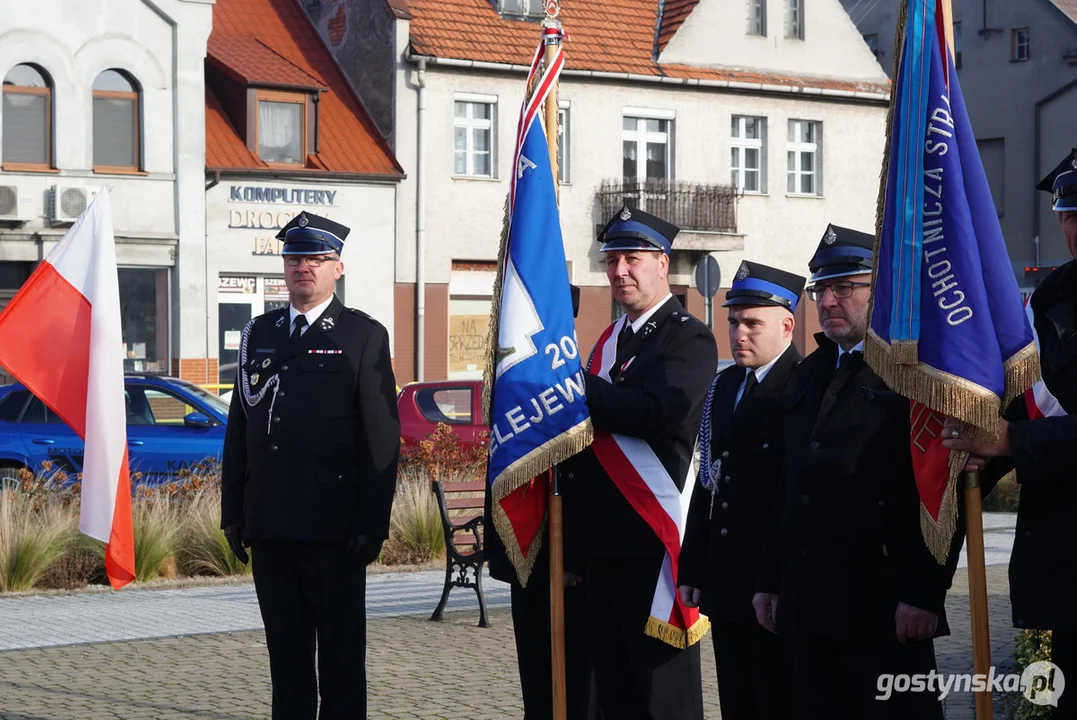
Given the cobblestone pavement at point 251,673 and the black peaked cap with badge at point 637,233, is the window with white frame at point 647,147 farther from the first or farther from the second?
the black peaked cap with badge at point 637,233

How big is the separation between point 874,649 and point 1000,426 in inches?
34.1

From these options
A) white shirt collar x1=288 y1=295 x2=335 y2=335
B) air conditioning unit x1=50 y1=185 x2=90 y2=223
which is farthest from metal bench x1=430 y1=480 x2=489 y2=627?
air conditioning unit x1=50 y1=185 x2=90 y2=223

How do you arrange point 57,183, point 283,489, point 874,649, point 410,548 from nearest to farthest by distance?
point 874,649
point 283,489
point 410,548
point 57,183

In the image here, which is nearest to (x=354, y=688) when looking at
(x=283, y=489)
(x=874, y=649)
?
(x=283, y=489)

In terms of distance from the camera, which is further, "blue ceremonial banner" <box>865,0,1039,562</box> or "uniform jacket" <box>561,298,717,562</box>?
"uniform jacket" <box>561,298,717,562</box>

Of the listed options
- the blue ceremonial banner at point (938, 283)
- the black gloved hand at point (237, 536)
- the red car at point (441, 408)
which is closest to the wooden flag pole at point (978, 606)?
the blue ceremonial banner at point (938, 283)

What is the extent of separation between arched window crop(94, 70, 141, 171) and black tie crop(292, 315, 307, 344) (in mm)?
23459

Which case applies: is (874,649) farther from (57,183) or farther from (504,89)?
(504,89)

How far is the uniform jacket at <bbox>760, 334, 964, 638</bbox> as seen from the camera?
16.2 feet

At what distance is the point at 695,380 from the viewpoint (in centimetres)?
592

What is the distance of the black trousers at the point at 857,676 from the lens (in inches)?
193

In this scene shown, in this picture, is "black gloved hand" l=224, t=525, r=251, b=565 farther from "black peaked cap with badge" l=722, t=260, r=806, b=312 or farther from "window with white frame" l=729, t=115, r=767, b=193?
"window with white frame" l=729, t=115, r=767, b=193

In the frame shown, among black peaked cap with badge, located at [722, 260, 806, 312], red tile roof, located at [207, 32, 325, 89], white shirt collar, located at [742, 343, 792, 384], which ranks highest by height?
red tile roof, located at [207, 32, 325, 89]

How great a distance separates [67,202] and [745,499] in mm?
24787
